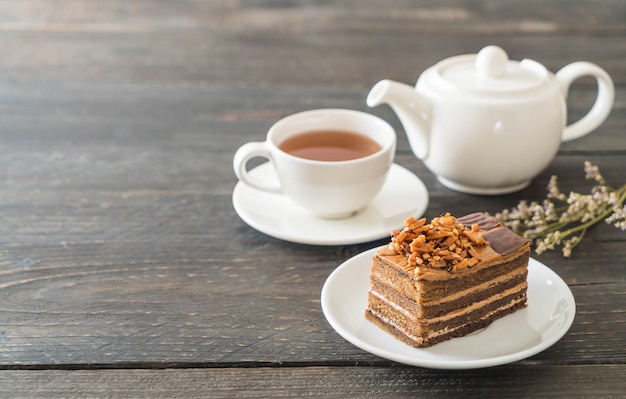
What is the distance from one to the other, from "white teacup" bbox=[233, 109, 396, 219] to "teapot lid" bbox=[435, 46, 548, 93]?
17 centimetres

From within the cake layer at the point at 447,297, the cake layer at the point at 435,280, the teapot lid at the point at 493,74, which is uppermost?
the teapot lid at the point at 493,74

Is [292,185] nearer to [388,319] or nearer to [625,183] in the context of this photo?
[388,319]

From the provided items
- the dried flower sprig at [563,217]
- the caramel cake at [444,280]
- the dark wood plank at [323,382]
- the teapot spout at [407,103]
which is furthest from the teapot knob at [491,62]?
the dark wood plank at [323,382]

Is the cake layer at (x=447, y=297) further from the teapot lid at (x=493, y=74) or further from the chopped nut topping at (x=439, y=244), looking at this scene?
the teapot lid at (x=493, y=74)

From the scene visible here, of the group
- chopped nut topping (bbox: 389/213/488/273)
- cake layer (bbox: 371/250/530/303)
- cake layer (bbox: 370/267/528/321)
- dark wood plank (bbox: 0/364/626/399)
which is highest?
chopped nut topping (bbox: 389/213/488/273)

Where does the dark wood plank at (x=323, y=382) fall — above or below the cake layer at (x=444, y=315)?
below

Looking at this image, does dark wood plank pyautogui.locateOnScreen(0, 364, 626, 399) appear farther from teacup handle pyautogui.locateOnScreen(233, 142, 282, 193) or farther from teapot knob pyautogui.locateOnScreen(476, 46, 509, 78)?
teapot knob pyautogui.locateOnScreen(476, 46, 509, 78)

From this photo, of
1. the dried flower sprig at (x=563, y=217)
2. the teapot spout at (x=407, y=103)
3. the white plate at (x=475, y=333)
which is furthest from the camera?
the teapot spout at (x=407, y=103)

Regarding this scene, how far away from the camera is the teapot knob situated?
1418mm

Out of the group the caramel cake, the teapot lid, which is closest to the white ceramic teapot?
the teapot lid

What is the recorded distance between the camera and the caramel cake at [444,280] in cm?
102

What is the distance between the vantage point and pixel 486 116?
1.41 m

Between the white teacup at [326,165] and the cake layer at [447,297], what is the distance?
29cm

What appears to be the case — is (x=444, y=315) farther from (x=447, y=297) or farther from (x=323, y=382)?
(x=323, y=382)
